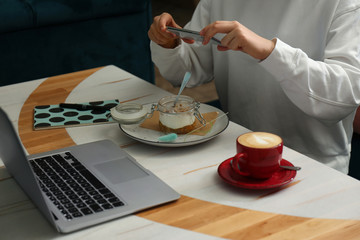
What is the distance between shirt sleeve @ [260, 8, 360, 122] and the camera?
1.22m

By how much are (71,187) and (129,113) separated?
0.31 meters

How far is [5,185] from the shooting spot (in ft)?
3.29

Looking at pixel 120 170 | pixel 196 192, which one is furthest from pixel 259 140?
pixel 120 170

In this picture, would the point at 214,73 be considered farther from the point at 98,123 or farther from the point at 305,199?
the point at 305,199

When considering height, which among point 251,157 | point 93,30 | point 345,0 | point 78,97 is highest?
point 345,0

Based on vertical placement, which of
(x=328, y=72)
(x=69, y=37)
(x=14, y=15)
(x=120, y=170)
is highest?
(x=328, y=72)

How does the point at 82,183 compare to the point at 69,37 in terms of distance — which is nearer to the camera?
the point at 82,183

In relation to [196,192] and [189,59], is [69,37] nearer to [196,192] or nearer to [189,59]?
[189,59]

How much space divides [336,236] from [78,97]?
0.86 meters

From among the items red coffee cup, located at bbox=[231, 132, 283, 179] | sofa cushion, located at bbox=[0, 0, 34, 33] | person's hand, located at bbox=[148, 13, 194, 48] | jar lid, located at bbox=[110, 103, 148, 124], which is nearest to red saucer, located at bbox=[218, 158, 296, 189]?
red coffee cup, located at bbox=[231, 132, 283, 179]

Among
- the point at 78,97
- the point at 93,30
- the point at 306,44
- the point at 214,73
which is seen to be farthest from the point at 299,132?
the point at 93,30

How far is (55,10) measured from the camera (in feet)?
8.91

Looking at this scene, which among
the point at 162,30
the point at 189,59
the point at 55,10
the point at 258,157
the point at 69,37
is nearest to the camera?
the point at 258,157

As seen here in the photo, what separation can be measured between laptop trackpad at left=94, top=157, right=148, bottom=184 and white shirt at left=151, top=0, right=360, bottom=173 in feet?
1.32
